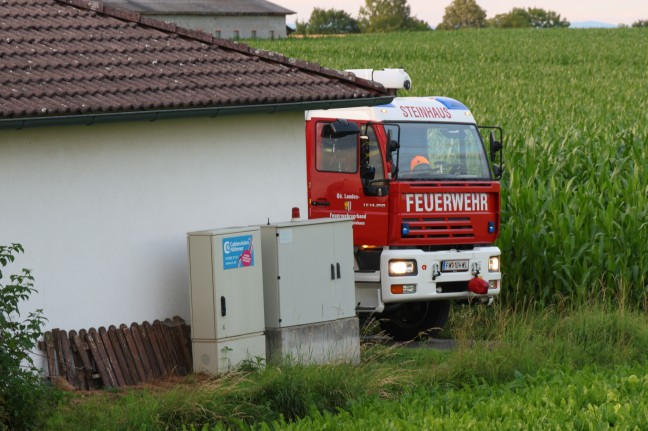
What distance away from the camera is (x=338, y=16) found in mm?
164750

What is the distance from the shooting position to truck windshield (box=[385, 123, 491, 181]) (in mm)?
16203


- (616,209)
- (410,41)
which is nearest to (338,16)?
(410,41)

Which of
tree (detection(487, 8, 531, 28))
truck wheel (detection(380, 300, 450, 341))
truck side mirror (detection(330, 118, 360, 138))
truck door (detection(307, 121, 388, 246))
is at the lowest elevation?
truck wheel (detection(380, 300, 450, 341))

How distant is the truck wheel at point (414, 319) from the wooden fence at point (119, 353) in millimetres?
4222

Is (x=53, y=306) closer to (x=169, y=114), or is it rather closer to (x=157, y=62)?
(x=169, y=114)

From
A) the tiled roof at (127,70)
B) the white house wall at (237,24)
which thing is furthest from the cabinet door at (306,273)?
the white house wall at (237,24)

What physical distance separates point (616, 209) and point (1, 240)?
10.1m

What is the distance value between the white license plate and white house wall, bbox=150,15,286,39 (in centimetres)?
8067

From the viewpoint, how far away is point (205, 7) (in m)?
99.4

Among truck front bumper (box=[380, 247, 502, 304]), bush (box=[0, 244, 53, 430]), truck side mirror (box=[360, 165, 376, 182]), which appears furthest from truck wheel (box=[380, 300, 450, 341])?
bush (box=[0, 244, 53, 430])

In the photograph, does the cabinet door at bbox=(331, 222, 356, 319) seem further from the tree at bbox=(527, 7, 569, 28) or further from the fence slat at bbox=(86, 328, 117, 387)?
the tree at bbox=(527, 7, 569, 28)

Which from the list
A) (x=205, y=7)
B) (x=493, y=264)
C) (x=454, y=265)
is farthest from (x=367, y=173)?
(x=205, y=7)

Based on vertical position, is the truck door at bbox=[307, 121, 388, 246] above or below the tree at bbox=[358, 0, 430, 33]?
below

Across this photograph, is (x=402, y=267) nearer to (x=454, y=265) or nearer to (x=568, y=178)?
(x=454, y=265)
